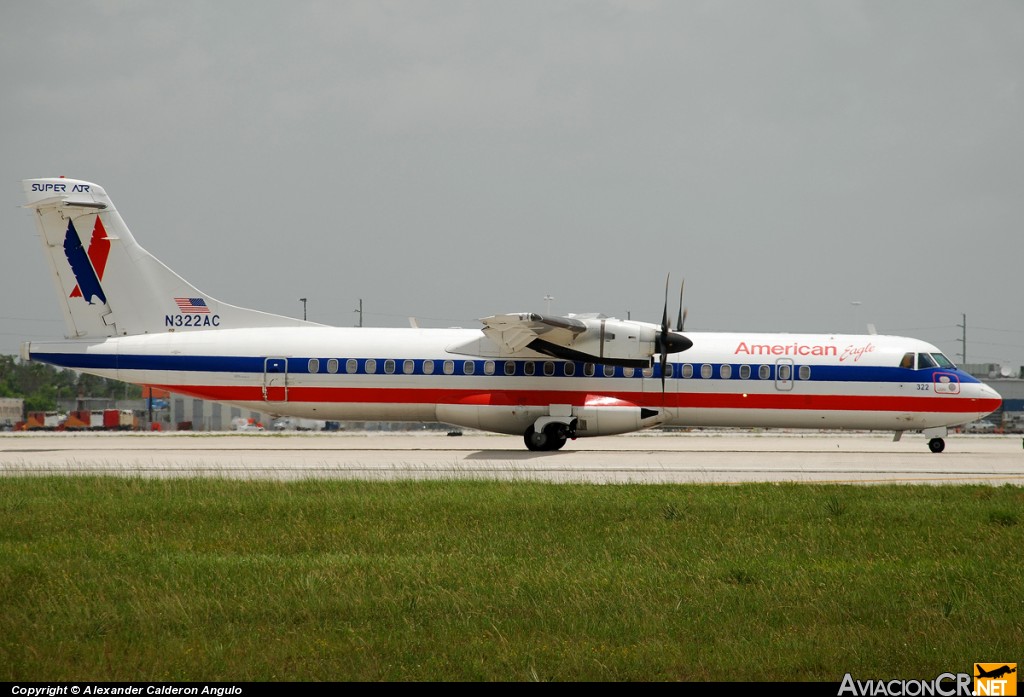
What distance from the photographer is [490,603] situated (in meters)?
9.49

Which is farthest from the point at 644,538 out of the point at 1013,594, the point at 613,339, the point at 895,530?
the point at 613,339

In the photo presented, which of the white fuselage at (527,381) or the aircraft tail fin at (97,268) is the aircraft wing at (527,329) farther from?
the aircraft tail fin at (97,268)

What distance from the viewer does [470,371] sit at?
29.2m

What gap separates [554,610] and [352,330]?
72.0 ft

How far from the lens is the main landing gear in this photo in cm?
2892

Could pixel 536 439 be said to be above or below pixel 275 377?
below

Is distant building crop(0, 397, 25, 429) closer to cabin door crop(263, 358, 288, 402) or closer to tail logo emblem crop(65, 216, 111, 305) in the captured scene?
tail logo emblem crop(65, 216, 111, 305)

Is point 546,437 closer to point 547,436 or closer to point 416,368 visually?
point 547,436

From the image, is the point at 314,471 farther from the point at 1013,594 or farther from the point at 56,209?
the point at 1013,594

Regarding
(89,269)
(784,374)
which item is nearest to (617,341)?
(784,374)

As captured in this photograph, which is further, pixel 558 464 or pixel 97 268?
pixel 97 268

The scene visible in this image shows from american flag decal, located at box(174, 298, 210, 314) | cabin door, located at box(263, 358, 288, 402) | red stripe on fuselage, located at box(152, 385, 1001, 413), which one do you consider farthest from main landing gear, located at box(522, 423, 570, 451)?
american flag decal, located at box(174, 298, 210, 314)

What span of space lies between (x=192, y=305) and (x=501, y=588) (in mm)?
22757

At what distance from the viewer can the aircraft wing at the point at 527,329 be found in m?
27.3
